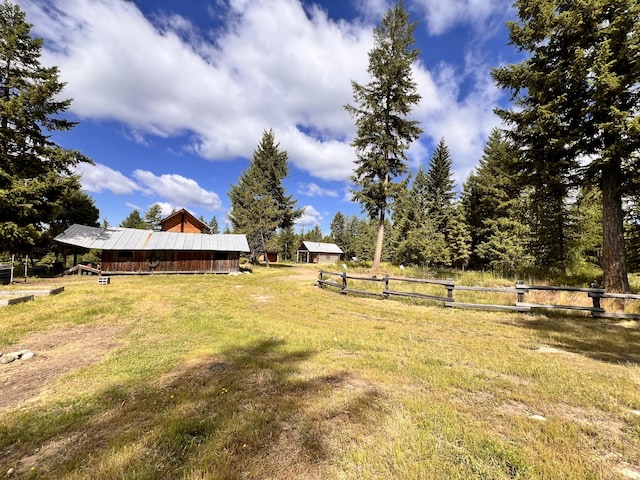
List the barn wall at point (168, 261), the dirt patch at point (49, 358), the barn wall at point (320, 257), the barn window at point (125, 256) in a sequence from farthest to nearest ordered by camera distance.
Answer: the barn wall at point (320, 257) → the barn window at point (125, 256) → the barn wall at point (168, 261) → the dirt patch at point (49, 358)

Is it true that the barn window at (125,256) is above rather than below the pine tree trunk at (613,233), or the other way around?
below

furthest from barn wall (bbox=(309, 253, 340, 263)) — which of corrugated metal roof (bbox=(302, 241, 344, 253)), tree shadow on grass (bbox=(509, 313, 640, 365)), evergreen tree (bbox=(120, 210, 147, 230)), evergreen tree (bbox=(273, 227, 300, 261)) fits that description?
tree shadow on grass (bbox=(509, 313, 640, 365))

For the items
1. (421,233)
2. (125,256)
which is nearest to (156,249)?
(125,256)

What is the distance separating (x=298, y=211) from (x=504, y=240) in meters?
26.7

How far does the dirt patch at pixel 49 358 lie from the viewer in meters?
4.19

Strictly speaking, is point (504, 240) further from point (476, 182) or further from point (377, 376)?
point (377, 376)

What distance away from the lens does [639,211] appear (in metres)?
14.0

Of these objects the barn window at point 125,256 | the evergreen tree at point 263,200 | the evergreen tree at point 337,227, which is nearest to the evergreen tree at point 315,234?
the evergreen tree at point 337,227

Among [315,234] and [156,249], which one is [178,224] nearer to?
[156,249]

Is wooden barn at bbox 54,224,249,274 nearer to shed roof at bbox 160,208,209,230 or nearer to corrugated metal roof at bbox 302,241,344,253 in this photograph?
shed roof at bbox 160,208,209,230

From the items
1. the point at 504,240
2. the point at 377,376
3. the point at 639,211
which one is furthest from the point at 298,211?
the point at 377,376

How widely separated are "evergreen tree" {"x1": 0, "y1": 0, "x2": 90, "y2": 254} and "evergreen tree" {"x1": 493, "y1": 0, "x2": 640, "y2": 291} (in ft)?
86.9

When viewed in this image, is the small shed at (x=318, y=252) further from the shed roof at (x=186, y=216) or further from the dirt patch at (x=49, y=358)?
the dirt patch at (x=49, y=358)

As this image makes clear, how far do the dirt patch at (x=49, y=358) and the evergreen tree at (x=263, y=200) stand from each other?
95.4 ft
